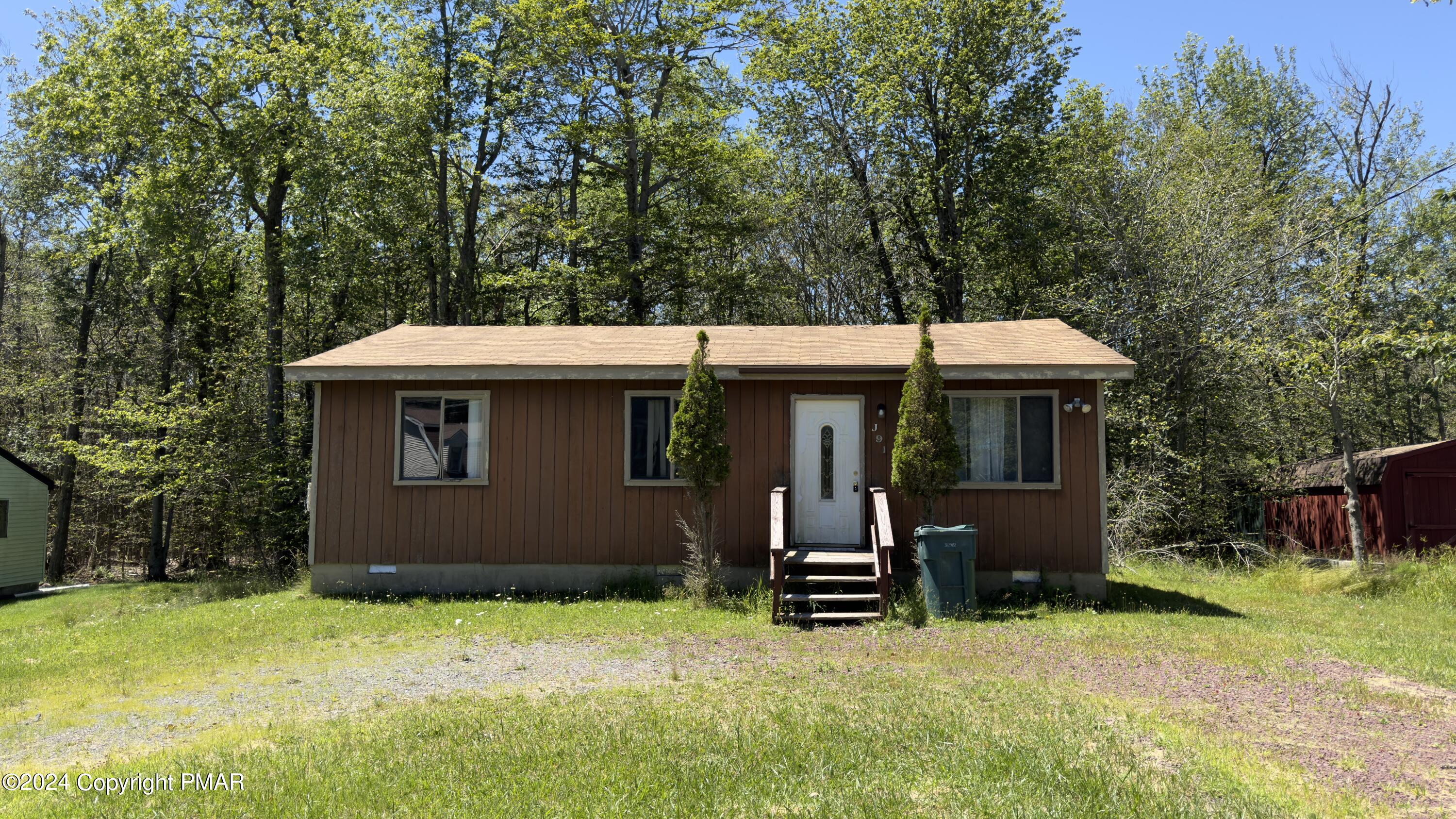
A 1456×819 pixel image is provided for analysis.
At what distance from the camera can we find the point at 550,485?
11.6m

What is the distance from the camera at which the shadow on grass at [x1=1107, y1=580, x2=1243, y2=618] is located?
10031 mm

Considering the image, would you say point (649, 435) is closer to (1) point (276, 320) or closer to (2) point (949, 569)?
(2) point (949, 569)

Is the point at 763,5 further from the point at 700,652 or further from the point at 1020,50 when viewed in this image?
the point at 700,652

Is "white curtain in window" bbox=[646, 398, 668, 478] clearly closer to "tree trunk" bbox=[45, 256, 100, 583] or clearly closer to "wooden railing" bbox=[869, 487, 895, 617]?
"wooden railing" bbox=[869, 487, 895, 617]

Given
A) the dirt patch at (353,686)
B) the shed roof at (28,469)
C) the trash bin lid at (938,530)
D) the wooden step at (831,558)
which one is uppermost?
the shed roof at (28,469)

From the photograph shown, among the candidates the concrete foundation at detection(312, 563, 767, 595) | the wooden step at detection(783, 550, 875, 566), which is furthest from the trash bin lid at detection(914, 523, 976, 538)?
the concrete foundation at detection(312, 563, 767, 595)

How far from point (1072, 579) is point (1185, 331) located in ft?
28.5

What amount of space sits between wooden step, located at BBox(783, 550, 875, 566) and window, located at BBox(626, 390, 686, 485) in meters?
1.86

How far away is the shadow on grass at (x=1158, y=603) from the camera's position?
1003 centimetres

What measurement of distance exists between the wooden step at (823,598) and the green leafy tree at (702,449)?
1.10m

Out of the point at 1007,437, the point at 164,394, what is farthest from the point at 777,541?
the point at 164,394

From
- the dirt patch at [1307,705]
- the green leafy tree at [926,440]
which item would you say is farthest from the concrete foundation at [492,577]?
the dirt patch at [1307,705]

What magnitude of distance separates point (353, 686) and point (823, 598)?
15.3 feet

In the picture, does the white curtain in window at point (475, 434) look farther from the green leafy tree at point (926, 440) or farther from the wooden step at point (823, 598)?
the green leafy tree at point (926, 440)
